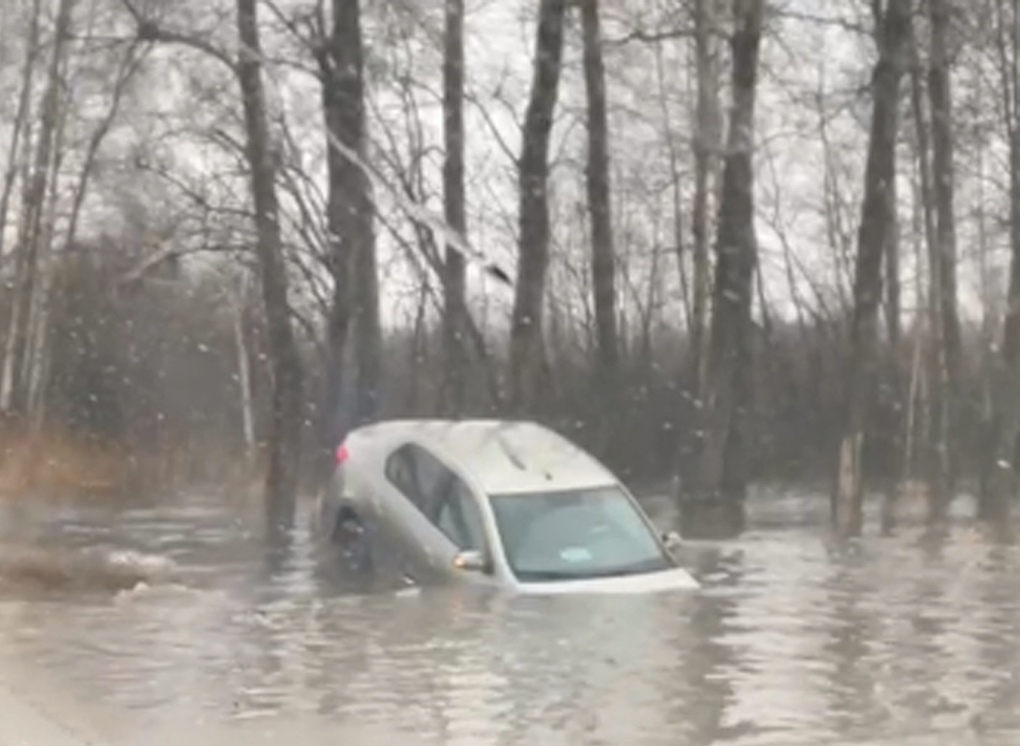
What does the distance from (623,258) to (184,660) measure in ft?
155

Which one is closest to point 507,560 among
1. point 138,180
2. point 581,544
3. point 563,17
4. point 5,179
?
point 581,544

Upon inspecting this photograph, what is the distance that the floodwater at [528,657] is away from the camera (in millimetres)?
11266

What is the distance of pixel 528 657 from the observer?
13828mm

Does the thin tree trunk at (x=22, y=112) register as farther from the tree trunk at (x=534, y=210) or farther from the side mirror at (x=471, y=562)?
the side mirror at (x=471, y=562)

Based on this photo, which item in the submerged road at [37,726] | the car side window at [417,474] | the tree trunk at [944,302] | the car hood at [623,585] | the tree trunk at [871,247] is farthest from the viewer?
the tree trunk at [944,302]

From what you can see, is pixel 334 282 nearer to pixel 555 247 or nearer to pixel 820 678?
pixel 820 678

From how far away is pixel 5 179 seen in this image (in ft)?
186

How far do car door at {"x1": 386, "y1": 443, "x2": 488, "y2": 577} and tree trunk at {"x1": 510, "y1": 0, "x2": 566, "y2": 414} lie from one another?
11902 mm

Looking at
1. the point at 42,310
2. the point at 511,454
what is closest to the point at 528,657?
the point at 511,454

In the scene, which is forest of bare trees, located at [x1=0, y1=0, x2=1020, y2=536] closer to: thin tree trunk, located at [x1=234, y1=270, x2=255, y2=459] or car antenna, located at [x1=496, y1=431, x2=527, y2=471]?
thin tree trunk, located at [x1=234, y1=270, x2=255, y2=459]

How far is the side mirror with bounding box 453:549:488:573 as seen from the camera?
1797 centimetres

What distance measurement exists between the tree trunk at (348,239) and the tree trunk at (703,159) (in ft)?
15.2

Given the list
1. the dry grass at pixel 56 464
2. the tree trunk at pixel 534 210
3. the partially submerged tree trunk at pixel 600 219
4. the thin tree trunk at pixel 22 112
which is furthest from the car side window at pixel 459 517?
the thin tree trunk at pixel 22 112

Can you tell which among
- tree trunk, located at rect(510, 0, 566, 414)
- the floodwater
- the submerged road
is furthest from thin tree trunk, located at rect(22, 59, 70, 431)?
the submerged road
